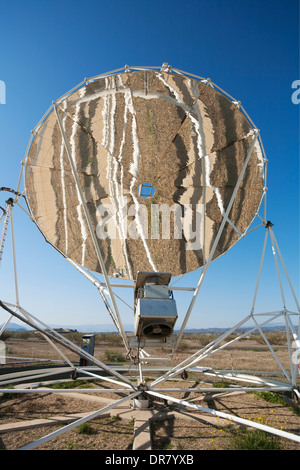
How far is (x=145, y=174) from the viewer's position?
11359 mm

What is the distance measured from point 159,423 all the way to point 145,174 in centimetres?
870

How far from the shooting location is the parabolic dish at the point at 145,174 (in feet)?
32.0

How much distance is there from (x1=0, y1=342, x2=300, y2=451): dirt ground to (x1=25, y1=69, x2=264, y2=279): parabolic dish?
499 cm

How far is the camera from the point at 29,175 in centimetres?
1048

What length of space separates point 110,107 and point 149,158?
2.46m

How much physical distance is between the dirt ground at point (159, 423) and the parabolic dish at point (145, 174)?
4.99 metres

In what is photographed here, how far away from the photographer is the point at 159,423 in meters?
8.00

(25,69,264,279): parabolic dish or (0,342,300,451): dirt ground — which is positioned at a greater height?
(25,69,264,279): parabolic dish

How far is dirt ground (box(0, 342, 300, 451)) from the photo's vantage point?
6.61 meters

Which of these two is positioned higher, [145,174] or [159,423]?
[145,174]

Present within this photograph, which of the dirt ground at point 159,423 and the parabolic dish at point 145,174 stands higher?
the parabolic dish at point 145,174

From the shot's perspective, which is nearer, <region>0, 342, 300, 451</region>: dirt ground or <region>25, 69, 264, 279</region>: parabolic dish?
<region>0, 342, 300, 451</region>: dirt ground

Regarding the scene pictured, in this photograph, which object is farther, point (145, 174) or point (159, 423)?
point (145, 174)
